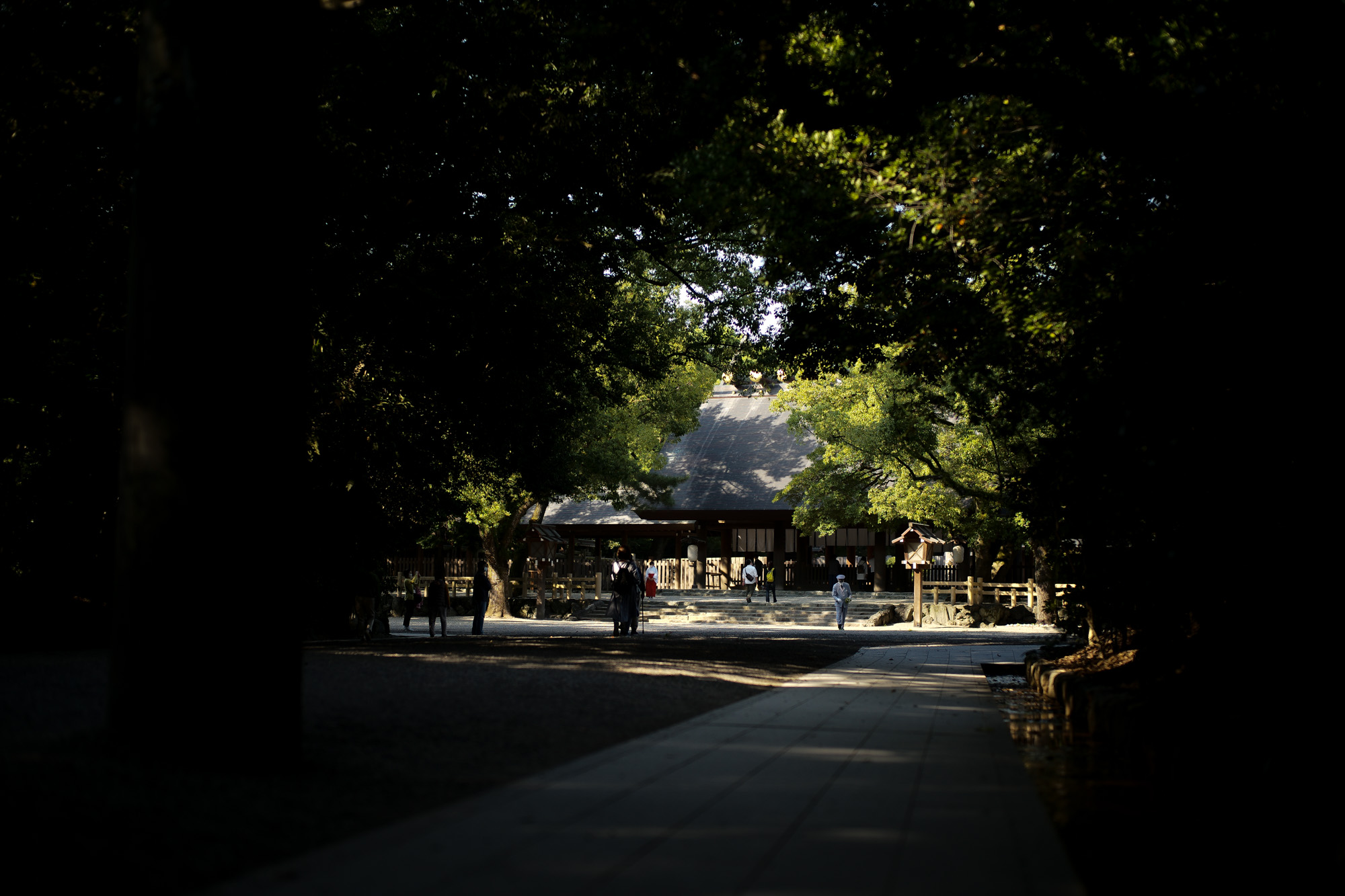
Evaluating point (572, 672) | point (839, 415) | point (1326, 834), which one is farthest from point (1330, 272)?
point (839, 415)

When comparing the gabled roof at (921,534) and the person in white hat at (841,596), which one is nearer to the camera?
the person in white hat at (841,596)

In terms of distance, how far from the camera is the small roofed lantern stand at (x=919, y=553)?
99.8ft

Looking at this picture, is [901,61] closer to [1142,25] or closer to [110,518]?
[1142,25]

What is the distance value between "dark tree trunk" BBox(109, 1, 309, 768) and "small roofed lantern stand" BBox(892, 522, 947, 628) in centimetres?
2683

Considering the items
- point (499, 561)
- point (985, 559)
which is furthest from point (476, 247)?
point (985, 559)

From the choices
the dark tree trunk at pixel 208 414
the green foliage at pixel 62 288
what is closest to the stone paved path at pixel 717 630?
the green foliage at pixel 62 288

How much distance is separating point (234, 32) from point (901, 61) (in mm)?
5326

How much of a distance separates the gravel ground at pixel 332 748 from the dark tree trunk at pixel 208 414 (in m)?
0.24

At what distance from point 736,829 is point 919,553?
27.8 meters

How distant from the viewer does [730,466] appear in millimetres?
42188

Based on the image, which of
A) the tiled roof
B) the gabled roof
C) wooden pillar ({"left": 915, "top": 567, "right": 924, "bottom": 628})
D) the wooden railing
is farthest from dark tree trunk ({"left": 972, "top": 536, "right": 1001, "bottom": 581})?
the tiled roof

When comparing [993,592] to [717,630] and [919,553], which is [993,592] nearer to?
[919,553]

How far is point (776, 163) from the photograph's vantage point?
9.36 meters

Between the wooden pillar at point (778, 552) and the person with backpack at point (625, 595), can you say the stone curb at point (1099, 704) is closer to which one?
the person with backpack at point (625, 595)
